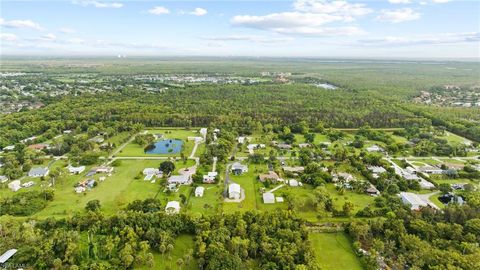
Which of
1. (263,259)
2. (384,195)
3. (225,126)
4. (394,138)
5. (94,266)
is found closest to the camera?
(94,266)

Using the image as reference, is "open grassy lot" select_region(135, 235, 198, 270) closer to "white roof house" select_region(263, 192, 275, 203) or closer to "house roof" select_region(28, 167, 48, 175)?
"white roof house" select_region(263, 192, 275, 203)

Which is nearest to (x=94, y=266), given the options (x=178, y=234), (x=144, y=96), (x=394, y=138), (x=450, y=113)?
(x=178, y=234)

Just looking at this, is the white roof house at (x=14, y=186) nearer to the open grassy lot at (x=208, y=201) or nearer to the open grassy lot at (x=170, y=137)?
the open grassy lot at (x=170, y=137)

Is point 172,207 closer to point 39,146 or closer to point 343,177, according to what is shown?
point 343,177

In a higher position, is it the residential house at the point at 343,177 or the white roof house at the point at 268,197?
the residential house at the point at 343,177

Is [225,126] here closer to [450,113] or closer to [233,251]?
[233,251]

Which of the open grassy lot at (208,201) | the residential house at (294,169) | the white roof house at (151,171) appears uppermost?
the residential house at (294,169)

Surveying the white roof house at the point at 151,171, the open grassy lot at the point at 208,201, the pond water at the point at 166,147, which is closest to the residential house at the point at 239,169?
the open grassy lot at the point at 208,201
